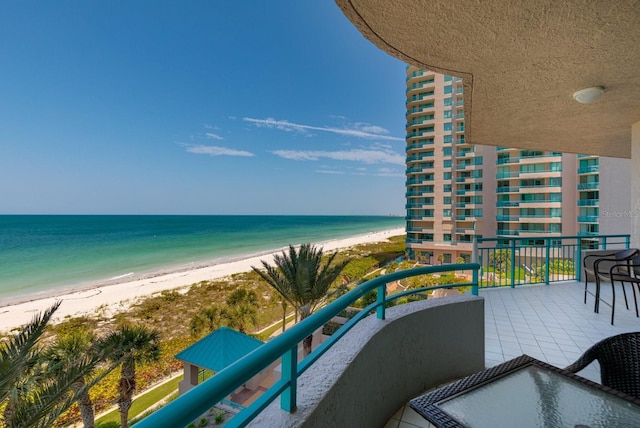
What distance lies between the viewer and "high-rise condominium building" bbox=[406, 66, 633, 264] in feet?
96.8

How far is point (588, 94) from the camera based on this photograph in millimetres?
2846

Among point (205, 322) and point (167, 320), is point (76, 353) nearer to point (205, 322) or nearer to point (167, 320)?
point (205, 322)

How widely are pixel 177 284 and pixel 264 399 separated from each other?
87.9 feet

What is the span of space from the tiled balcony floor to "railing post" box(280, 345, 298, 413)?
1288 mm

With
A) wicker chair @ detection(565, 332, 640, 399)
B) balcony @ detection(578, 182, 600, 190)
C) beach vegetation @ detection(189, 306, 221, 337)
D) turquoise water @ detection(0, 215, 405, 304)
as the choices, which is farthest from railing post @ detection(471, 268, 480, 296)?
balcony @ detection(578, 182, 600, 190)

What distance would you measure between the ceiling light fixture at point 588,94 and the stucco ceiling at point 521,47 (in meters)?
0.05

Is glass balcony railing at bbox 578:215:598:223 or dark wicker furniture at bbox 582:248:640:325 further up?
glass balcony railing at bbox 578:215:598:223

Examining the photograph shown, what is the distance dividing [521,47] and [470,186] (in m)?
36.2

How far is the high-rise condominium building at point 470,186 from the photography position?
29.5 m

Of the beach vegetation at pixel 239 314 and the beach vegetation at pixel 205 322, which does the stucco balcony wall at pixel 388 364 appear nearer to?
the beach vegetation at pixel 239 314

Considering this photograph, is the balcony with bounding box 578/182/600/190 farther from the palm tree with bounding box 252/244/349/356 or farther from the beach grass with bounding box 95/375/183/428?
the beach grass with bounding box 95/375/183/428

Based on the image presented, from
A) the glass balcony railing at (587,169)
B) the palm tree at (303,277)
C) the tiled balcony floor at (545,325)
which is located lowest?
the palm tree at (303,277)

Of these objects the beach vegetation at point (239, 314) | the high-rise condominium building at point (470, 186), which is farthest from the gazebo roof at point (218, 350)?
the high-rise condominium building at point (470, 186)

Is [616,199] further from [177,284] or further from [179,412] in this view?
[177,284]
